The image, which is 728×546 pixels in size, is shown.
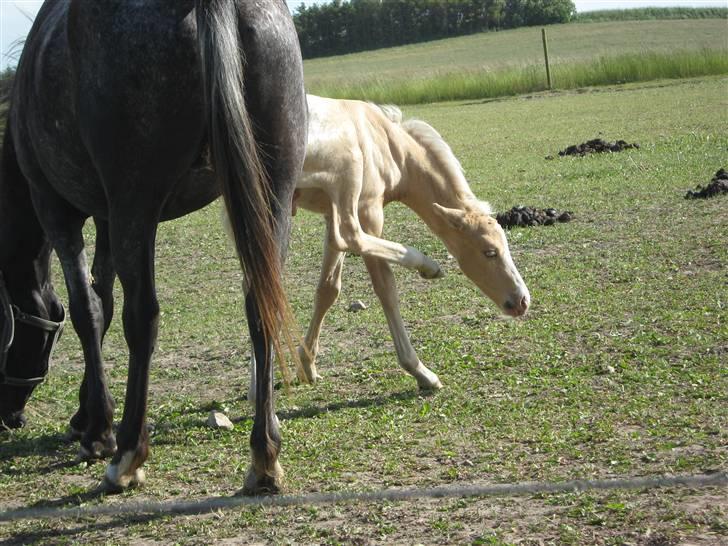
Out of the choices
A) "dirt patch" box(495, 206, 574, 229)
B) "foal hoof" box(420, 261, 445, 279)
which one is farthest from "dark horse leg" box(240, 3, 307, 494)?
"dirt patch" box(495, 206, 574, 229)

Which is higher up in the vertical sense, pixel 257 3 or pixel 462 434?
pixel 257 3

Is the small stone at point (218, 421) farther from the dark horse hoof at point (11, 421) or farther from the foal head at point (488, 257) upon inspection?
the foal head at point (488, 257)

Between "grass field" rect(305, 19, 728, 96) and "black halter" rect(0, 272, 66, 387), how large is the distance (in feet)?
138

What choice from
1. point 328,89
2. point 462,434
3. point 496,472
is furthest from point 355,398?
point 328,89

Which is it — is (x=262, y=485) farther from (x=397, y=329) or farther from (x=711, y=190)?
(x=711, y=190)

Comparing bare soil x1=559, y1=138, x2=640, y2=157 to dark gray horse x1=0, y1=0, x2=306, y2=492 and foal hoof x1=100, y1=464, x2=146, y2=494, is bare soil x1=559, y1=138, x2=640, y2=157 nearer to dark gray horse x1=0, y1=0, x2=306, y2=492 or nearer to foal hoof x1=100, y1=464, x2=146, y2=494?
dark gray horse x1=0, y1=0, x2=306, y2=492

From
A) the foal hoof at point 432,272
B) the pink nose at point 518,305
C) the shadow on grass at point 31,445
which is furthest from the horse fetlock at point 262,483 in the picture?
the pink nose at point 518,305

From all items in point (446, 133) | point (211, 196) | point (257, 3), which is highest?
point (257, 3)

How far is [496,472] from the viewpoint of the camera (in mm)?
4238

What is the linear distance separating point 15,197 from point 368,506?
2.51 m

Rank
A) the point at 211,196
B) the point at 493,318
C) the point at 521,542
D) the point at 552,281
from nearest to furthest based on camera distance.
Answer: the point at 521,542
the point at 211,196
the point at 493,318
the point at 552,281

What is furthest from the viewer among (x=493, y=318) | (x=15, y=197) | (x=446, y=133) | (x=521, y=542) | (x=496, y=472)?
(x=446, y=133)

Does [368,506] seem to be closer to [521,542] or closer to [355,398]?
[521,542]

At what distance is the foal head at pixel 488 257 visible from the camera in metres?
6.01
